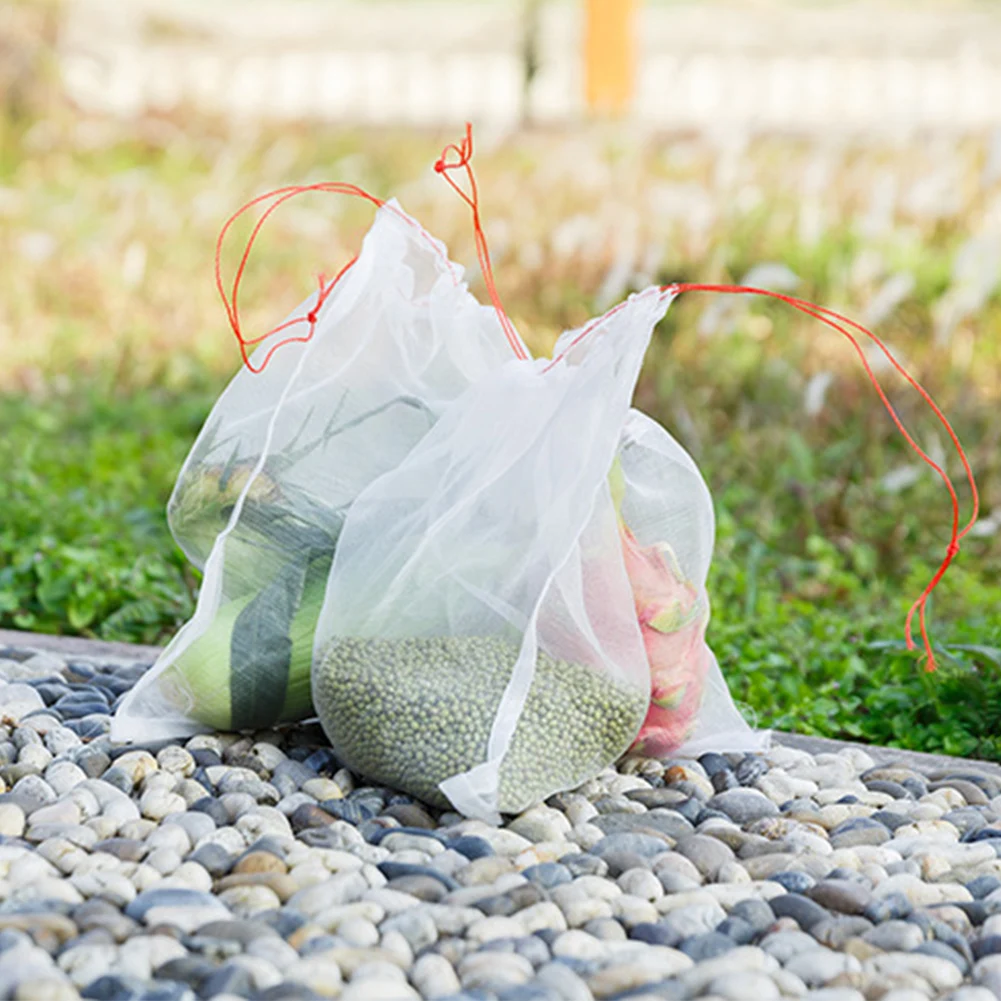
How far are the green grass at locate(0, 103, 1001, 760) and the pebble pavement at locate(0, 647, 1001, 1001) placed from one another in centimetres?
62

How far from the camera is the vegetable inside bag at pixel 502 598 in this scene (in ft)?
6.86

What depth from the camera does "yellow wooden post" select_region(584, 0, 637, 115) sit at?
31.9ft

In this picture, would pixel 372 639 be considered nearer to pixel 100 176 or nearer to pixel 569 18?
pixel 100 176

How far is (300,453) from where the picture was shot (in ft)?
7.70

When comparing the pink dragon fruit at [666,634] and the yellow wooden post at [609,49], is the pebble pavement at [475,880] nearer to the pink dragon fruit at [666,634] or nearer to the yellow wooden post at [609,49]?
the pink dragon fruit at [666,634]

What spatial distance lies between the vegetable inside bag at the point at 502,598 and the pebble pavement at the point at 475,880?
0.27 feet

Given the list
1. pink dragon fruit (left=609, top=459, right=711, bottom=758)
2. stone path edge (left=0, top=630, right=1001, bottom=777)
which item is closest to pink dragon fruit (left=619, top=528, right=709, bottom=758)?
pink dragon fruit (left=609, top=459, right=711, bottom=758)

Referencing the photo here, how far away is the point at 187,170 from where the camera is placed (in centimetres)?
798

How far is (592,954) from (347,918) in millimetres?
272

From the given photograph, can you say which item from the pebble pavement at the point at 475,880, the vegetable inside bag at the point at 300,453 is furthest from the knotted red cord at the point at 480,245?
the pebble pavement at the point at 475,880

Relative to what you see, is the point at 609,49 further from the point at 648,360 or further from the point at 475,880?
the point at 475,880

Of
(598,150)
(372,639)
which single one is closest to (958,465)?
(372,639)

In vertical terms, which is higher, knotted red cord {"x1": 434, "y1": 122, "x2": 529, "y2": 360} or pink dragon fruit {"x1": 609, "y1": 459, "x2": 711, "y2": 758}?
knotted red cord {"x1": 434, "y1": 122, "x2": 529, "y2": 360}

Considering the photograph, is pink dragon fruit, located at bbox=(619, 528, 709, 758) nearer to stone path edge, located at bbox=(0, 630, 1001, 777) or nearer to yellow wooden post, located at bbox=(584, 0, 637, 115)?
stone path edge, located at bbox=(0, 630, 1001, 777)
